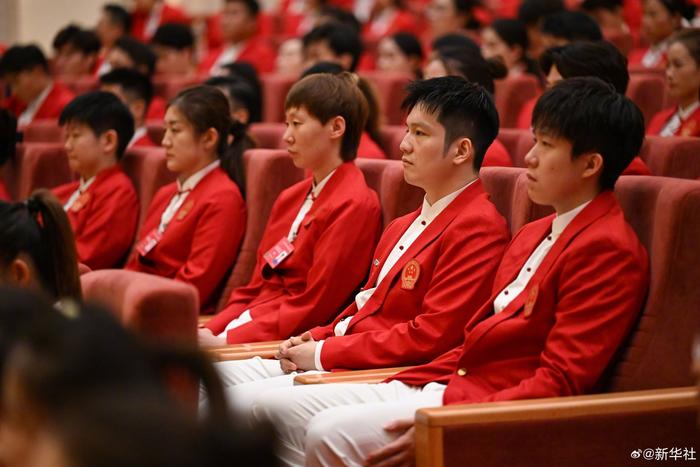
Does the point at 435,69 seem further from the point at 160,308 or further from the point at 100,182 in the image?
the point at 160,308

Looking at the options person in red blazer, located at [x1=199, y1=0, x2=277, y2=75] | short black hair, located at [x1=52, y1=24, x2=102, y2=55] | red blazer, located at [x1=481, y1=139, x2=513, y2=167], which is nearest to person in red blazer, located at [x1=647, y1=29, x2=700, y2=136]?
red blazer, located at [x1=481, y1=139, x2=513, y2=167]

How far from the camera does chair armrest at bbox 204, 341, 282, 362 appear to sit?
8.00 ft

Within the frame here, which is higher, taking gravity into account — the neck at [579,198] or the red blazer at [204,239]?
the neck at [579,198]

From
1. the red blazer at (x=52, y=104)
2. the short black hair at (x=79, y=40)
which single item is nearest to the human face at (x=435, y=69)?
the red blazer at (x=52, y=104)

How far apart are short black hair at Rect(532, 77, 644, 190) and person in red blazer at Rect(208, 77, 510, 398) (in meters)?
0.29

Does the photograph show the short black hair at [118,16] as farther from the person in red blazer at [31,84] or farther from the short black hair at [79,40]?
the person in red blazer at [31,84]

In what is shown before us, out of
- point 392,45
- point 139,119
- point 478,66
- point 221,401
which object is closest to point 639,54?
point 392,45

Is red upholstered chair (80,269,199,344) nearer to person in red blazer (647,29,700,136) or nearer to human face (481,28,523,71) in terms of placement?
person in red blazer (647,29,700,136)

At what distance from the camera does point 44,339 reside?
2.68ft

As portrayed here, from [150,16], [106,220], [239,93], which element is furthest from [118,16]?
[106,220]

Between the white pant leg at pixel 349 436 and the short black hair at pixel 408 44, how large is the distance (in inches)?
136

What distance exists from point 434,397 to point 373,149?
130 cm

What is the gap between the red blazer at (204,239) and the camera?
3045mm

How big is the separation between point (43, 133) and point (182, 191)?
1.49 m
